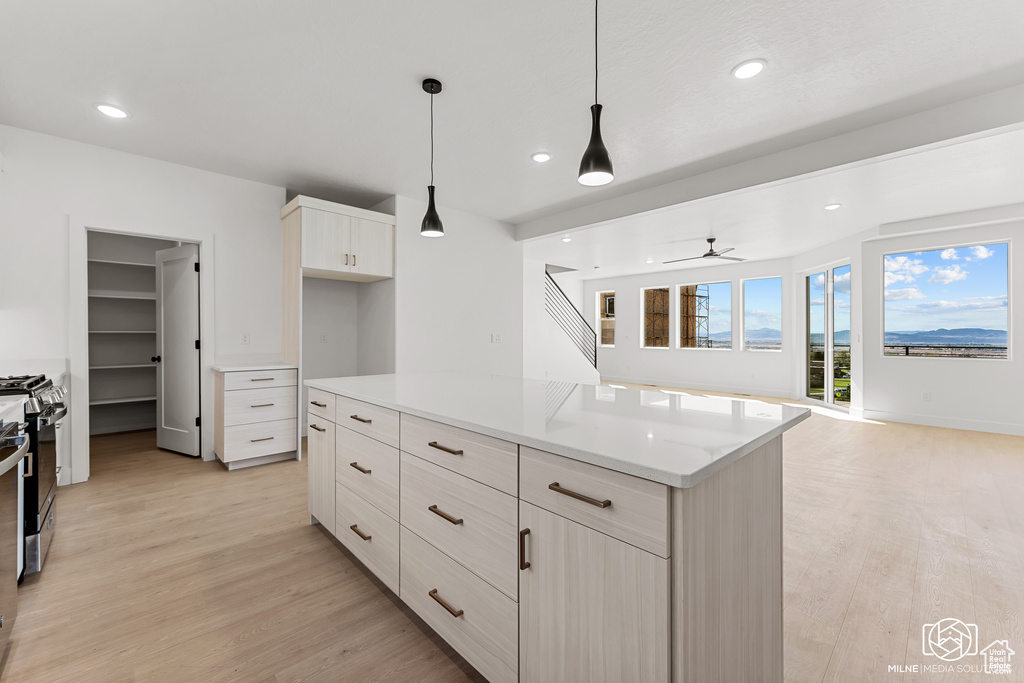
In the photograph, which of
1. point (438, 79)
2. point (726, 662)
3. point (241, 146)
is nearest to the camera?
point (726, 662)

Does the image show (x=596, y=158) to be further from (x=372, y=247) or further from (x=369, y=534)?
(x=372, y=247)

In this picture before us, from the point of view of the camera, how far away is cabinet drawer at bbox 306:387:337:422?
2.30 metres

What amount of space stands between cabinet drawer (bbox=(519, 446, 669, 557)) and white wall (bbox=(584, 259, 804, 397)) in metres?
8.15

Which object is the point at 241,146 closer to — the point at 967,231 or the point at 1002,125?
the point at 1002,125

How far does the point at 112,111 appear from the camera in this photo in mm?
2895

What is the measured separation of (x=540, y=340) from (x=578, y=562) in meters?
6.45

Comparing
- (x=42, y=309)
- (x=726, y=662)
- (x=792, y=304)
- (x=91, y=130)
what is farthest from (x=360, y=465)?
(x=792, y=304)

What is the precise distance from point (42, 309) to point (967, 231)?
30.5ft

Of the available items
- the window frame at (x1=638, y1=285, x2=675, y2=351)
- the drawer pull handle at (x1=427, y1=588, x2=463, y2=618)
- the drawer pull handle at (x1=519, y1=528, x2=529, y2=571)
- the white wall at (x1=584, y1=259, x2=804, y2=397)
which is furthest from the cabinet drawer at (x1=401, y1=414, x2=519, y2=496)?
the window frame at (x1=638, y1=285, x2=675, y2=351)

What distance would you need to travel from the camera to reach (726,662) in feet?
3.51

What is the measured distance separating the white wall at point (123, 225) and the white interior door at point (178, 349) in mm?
154

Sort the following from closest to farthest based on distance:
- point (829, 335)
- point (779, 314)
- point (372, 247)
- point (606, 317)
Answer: point (372, 247), point (829, 335), point (779, 314), point (606, 317)

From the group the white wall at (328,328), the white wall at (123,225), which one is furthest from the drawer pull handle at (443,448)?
the white wall at (328,328)

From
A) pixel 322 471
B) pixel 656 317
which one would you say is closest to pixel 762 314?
pixel 656 317
